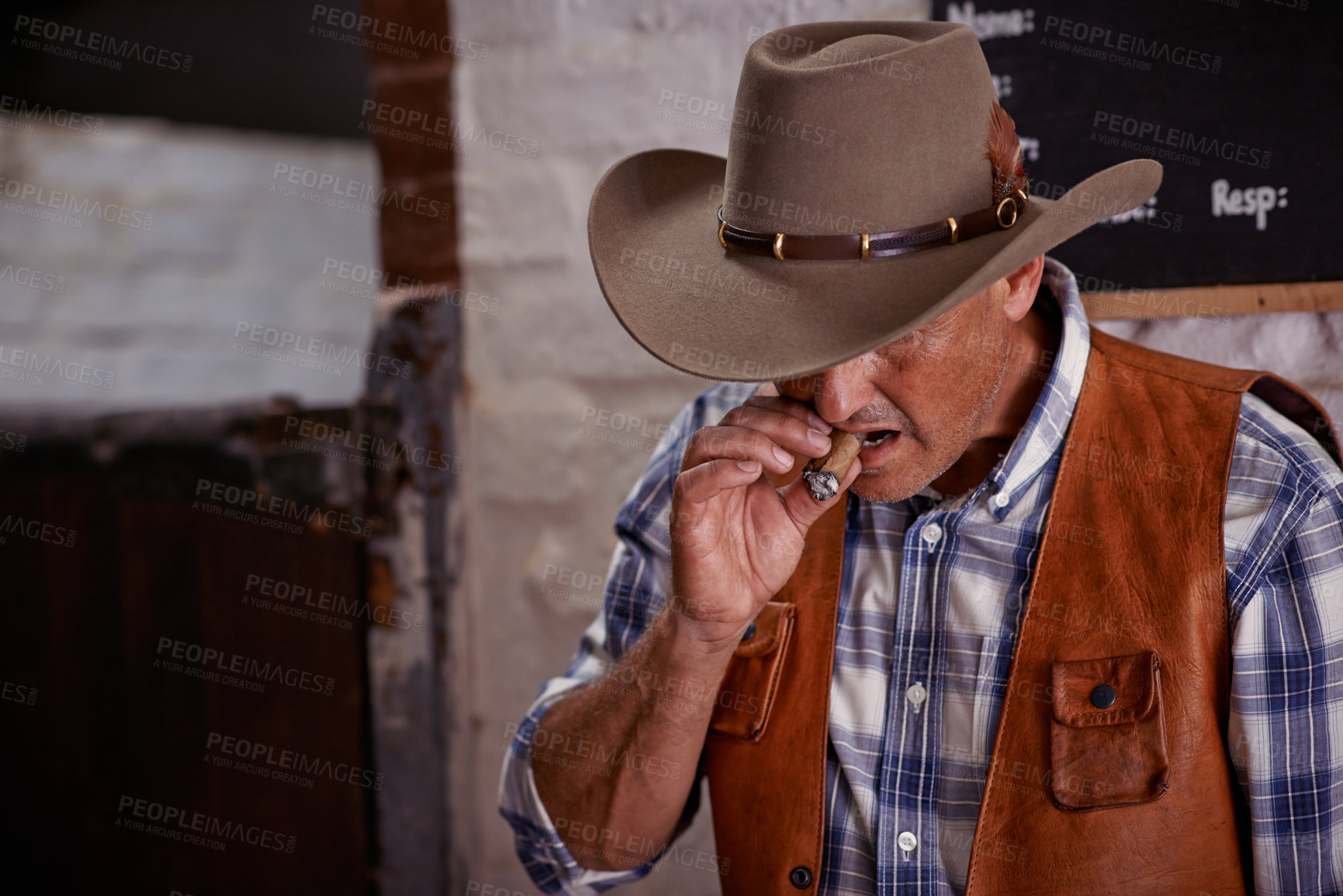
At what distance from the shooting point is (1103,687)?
1.04m

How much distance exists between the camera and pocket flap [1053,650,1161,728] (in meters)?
1.03

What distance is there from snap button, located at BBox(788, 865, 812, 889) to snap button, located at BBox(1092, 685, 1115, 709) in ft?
1.40

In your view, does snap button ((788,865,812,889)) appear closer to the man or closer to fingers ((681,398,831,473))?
the man

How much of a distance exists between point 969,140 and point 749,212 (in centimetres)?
25

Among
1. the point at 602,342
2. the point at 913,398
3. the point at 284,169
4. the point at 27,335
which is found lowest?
the point at 913,398

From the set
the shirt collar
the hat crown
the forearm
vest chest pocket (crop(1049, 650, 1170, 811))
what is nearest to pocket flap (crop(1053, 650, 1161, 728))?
vest chest pocket (crop(1049, 650, 1170, 811))

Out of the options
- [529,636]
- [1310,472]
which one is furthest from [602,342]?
[1310,472]

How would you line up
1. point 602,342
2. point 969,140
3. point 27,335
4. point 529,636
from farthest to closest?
point 27,335
point 529,636
point 602,342
point 969,140

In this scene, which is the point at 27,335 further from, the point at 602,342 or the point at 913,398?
the point at 913,398

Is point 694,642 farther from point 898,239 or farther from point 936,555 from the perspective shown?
point 898,239

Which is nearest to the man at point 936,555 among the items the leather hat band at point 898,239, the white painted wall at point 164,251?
the leather hat band at point 898,239

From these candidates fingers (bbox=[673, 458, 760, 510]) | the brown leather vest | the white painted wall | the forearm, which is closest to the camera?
the brown leather vest

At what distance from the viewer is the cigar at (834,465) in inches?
43.8

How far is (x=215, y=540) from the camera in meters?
1.68
